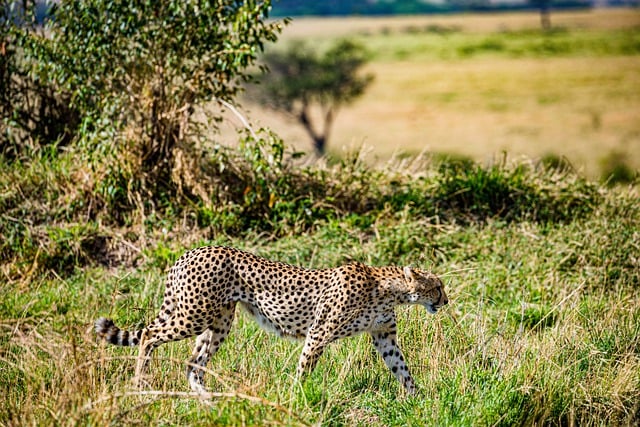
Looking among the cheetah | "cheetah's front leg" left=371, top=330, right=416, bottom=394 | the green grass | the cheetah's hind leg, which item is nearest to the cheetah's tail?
the cheetah

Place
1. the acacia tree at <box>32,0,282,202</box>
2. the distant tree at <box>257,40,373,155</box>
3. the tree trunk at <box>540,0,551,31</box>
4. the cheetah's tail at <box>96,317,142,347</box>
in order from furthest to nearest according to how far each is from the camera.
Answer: the tree trunk at <box>540,0,551,31</box>, the distant tree at <box>257,40,373,155</box>, the acacia tree at <box>32,0,282,202</box>, the cheetah's tail at <box>96,317,142,347</box>

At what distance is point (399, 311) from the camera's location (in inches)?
233

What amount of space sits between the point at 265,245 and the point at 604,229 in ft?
9.58

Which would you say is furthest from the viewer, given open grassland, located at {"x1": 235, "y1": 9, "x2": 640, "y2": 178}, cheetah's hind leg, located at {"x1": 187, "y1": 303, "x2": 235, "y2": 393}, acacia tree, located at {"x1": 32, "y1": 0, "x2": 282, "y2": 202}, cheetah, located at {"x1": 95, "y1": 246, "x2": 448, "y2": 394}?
open grassland, located at {"x1": 235, "y1": 9, "x2": 640, "y2": 178}

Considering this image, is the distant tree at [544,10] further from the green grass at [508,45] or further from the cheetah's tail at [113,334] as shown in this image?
the cheetah's tail at [113,334]

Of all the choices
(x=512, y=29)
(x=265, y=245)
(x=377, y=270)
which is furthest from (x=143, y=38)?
(x=512, y=29)

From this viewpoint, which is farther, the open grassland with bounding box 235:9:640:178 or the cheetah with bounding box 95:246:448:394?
the open grassland with bounding box 235:9:640:178

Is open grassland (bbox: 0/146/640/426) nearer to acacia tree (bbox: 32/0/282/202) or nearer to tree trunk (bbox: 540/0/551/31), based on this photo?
acacia tree (bbox: 32/0/282/202)

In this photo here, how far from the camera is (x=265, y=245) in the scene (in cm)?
774

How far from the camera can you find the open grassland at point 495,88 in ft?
111

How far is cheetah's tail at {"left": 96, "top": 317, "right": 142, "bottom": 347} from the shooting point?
184 inches

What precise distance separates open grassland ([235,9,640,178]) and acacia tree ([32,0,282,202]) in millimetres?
19844

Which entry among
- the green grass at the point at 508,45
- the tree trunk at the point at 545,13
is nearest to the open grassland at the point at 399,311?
the green grass at the point at 508,45

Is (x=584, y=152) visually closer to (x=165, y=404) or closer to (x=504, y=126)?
(x=504, y=126)
